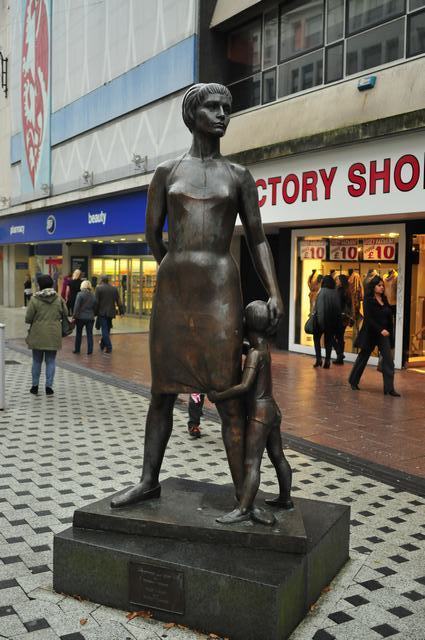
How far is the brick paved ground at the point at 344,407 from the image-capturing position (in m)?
A: 7.13

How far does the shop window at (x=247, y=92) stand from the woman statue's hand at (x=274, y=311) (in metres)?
11.8

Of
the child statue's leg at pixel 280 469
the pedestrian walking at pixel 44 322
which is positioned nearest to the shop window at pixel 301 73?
the pedestrian walking at pixel 44 322

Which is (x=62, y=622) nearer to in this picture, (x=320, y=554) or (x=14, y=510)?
(x=320, y=554)

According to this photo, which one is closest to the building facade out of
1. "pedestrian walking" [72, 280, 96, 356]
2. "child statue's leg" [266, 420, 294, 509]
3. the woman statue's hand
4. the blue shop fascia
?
the blue shop fascia

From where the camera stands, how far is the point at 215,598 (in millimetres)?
3375

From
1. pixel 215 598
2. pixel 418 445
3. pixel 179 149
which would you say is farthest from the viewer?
pixel 179 149

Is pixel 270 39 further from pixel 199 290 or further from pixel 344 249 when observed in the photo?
pixel 199 290

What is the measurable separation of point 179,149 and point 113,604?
13.8m

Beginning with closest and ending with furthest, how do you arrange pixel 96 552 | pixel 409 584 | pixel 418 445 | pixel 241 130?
1. pixel 96 552
2. pixel 409 584
3. pixel 418 445
4. pixel 241 130

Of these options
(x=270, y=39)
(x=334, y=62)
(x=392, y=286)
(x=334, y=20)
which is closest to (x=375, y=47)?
(x=334, y=62)

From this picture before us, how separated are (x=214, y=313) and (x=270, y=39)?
39.9 ft

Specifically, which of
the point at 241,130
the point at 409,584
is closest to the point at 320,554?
the point at 409,584

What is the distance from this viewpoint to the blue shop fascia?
1962 cm

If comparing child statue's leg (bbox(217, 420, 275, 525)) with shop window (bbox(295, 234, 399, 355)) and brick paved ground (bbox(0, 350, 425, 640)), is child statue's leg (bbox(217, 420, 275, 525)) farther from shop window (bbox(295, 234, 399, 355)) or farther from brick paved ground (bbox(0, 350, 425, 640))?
shop window (bbox(295, 234, 399, 355))
